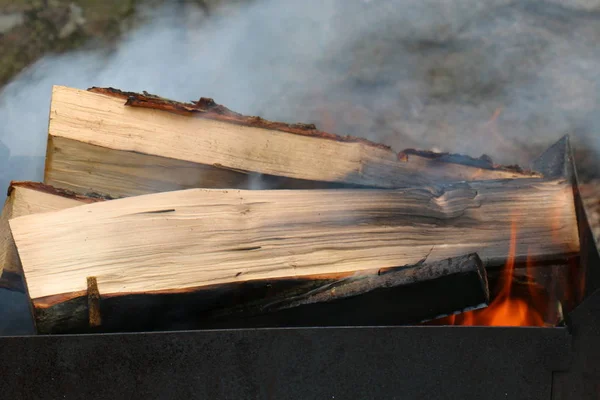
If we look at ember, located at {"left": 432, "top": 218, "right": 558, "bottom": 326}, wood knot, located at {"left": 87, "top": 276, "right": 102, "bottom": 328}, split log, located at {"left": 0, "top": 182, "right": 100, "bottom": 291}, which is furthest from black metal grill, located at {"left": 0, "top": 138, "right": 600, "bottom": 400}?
split log, located at {"left": 0, "top": 182, "right": 100, "bottom": 291}

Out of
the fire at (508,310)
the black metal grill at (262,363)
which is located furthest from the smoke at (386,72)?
the black metal grill at (262,363)

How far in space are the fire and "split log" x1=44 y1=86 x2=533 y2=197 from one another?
323 mm

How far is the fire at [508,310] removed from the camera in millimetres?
1827

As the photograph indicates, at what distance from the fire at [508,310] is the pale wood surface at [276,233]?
0.12 ft

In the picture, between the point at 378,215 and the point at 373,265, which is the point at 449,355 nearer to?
the point at 373,265

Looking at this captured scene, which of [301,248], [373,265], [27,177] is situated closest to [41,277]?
[301,248]

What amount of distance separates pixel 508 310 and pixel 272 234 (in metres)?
0.64

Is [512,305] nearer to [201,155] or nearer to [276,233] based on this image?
[276,233]

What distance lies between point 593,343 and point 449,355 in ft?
1.07

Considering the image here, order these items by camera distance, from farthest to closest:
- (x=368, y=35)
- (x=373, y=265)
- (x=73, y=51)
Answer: (x=73, y=51)
(x=368, y=35)
(x=373, y=265)

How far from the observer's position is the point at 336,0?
3.24 meters

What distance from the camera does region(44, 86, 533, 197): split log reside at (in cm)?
205

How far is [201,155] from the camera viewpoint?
80.6 inches

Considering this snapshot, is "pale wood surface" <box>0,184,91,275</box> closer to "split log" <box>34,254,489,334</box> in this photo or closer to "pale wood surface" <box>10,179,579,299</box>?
"pale wood surface" <box>10,179,579,299</box>
